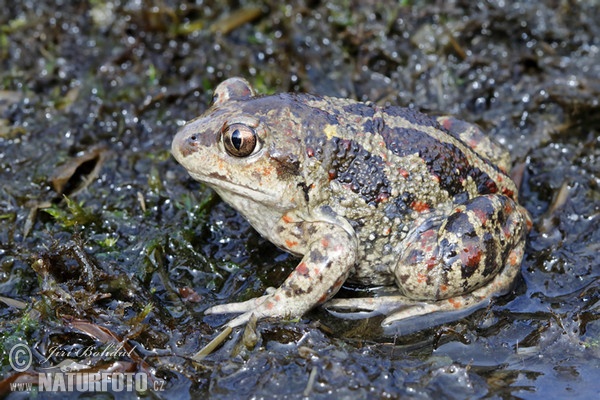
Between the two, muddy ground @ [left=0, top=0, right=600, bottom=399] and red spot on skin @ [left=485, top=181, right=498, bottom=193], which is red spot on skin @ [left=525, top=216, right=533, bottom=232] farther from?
red spot on skin @ [left=485, top=181, right=498, bottom=193]

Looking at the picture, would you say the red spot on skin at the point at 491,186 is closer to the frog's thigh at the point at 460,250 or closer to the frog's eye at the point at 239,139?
the frog's thigh at the point at 460,250

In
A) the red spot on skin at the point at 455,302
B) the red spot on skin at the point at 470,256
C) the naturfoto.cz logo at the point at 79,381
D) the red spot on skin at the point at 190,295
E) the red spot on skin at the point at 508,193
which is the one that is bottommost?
the naturfoto.cz logo at the point at 79,381

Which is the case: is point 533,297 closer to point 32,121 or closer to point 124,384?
point 124,384

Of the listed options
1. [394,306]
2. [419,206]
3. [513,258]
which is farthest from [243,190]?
[513,258]

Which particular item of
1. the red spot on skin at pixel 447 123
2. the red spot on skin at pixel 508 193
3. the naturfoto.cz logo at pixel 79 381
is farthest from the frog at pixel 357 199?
the naturfoto.cz logo at pixel 79 381

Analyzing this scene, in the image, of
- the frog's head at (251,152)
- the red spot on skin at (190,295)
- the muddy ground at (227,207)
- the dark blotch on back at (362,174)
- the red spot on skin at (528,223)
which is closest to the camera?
the muddy ground at (227,207)

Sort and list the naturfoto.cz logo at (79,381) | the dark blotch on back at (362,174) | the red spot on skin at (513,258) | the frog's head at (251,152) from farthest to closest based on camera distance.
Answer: the red spot on skin at (513,258) → the dark blotch on back at (362,174) → the frog's head at (251,152) → the naturfoto.cz logo at (79,381)

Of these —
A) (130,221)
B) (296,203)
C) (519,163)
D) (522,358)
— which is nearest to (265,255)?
(296,203)
